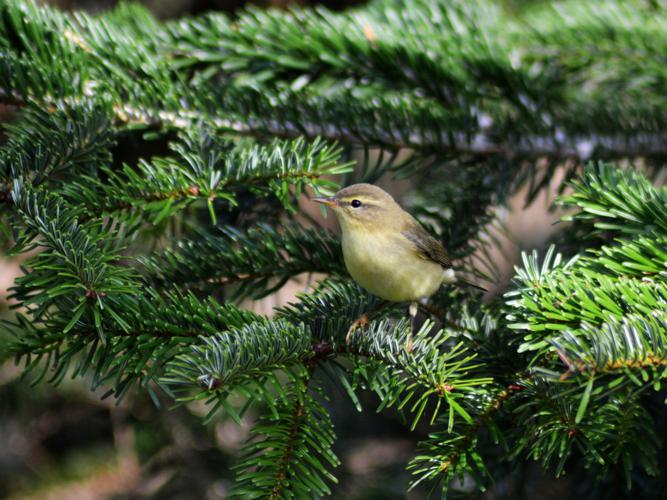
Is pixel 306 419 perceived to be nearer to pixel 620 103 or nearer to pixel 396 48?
pixel 396 48

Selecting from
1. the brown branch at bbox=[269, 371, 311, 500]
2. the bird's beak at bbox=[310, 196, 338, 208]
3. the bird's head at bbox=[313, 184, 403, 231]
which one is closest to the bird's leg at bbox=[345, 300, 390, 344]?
the brown branch at bbox=[269, 371, 311, 500]

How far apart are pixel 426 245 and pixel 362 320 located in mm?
771

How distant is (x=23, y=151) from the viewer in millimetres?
2066

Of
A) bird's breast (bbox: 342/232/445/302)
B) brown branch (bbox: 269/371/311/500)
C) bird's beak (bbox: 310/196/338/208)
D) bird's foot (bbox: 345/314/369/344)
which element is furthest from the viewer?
bird's beak (bbox: 310/196/338/208)

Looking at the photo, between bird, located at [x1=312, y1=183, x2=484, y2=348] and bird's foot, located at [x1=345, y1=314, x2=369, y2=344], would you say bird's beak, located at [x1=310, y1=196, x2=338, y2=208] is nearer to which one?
bird, located at [x1=312, y1=183, x2=484, y2=348]

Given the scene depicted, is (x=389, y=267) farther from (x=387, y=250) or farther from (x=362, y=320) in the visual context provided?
(x=362, y=320)

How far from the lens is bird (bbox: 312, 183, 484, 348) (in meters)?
2.63

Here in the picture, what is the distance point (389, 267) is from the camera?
2758 mm

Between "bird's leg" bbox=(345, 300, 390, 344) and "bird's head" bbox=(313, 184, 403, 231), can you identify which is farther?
"bird's head" bbox=(313, 184, 403, 231)

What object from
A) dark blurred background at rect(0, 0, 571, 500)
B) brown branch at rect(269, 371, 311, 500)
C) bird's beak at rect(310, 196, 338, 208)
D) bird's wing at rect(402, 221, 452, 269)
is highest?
bird's beak at rect(310, 196, 338, 208)

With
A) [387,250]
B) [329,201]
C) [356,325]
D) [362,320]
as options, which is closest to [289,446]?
[356,325]

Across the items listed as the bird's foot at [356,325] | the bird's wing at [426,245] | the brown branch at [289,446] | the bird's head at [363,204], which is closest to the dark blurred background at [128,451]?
the bird's wing at [426,245]

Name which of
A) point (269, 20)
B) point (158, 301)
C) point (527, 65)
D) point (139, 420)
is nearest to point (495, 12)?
point (527, 65)

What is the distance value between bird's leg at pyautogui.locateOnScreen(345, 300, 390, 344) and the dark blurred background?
0.67 m
